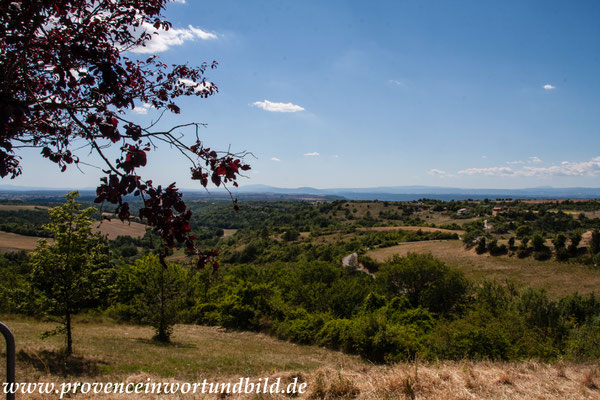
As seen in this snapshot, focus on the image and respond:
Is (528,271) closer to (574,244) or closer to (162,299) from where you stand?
(574,244)

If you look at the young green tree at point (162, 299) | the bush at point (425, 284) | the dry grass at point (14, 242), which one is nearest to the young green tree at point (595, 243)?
the bush at point (425, 284)

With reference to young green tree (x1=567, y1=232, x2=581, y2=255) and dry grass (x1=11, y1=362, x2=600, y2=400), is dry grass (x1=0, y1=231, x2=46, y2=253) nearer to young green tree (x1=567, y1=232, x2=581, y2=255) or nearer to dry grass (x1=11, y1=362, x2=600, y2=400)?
dry grass (x1=11, y1=362, x2=600, y2=400)

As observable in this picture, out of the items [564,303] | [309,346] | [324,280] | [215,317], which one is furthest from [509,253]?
[215,317]

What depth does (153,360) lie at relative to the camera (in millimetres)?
12570

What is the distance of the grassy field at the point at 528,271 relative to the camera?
36784mm

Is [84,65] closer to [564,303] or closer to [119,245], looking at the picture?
[564,303]

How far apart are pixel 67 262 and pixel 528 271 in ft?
165

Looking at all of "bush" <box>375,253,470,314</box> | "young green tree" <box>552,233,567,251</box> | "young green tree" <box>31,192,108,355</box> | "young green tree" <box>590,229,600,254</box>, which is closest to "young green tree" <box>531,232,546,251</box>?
"young green tree" <box>552,233,567,251</box>

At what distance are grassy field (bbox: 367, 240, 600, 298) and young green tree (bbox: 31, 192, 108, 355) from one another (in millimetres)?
42045

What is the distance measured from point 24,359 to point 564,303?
39111 millimetres

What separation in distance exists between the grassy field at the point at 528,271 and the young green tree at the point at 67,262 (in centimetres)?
4205

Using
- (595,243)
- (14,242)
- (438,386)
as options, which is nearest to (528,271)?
(595,243)

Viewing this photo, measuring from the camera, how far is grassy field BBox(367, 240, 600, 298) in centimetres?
3678

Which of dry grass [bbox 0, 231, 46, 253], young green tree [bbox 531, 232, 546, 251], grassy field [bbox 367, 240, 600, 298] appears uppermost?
young green tree [bbox 531, 232, 546, 251]
